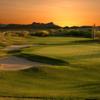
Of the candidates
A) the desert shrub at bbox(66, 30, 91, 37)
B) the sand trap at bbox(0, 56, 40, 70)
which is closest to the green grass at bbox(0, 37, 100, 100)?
the sand trap at bbox(0, 56, 40, 70)

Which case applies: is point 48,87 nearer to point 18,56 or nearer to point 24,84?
point 24,84

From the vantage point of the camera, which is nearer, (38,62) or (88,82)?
(88,82)

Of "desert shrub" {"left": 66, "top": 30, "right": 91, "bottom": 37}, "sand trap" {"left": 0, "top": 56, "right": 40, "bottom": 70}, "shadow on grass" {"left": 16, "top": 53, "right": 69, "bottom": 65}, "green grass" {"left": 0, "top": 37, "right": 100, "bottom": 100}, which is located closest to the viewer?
"green grass" {"left": 0, "top": 37, "right": 100, "bottom": 100}

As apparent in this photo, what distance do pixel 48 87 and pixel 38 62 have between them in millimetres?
9452

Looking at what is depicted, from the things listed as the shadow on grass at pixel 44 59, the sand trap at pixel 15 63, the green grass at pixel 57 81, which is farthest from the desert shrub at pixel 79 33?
the green grass at pixel 57 81

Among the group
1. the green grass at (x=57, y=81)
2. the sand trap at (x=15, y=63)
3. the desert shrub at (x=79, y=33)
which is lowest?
the desert shrub at (x=79, y=33)

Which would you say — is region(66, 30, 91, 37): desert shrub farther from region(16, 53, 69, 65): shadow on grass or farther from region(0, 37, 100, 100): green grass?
region(0, 37, 100, 100): green grass

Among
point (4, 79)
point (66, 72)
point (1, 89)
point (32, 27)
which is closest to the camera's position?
point (1, 89)

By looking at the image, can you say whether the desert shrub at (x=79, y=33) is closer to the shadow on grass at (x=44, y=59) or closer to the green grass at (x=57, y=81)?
the shadow on grass at (x=44, y=59)

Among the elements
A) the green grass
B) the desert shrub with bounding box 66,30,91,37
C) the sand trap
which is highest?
the green grass

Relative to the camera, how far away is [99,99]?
44.2 feet

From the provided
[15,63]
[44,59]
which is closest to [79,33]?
[44,59]

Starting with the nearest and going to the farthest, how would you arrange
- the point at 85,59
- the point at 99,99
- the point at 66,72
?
the point at 99,99
the point at 66,72
the point at 85,59

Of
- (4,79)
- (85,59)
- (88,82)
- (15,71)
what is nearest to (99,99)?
(88,82)
